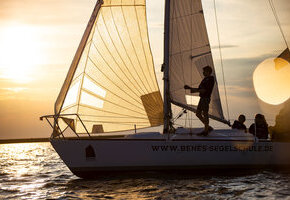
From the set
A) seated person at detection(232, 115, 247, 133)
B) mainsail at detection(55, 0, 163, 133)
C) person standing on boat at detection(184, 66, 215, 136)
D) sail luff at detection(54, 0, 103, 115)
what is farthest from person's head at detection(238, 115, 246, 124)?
sail luff at detection(54, 0, 103, 115)

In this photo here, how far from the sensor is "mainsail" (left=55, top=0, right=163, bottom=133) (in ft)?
44.9

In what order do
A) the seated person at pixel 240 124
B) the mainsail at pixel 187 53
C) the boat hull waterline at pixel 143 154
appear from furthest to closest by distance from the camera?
1. the seated person at pixel 240 124
2. the mainsail at pixel 187 53
3. the boat hull waterline at pixel 143 154

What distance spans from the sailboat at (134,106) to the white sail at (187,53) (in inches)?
1.4

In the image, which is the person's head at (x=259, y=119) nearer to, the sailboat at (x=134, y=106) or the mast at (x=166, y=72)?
the sailboat at (x=134, y=106)

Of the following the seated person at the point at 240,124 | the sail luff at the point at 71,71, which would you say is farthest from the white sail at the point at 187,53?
the sail luff at the point at 71,71

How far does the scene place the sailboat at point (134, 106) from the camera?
13.2 m

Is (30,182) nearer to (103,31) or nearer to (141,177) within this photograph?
(141,177)

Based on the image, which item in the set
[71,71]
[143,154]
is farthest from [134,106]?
[71,71]

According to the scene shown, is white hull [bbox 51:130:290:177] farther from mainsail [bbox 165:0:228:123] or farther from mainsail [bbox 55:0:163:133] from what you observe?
mainsail [bbox 165:0:228:123]

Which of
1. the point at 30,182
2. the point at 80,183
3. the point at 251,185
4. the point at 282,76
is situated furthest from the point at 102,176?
→ the point at 282,76

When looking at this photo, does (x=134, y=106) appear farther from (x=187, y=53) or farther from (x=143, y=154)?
(x=187, y=53)

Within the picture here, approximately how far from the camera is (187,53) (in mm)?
15047

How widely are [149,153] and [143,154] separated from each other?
0.19 m

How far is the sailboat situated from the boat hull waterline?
3cm
